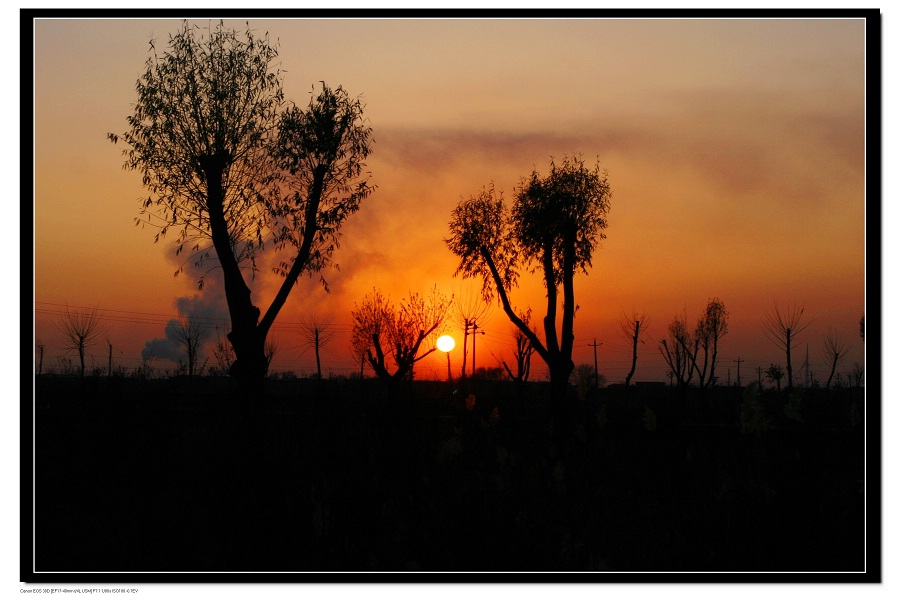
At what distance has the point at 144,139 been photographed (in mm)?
17391

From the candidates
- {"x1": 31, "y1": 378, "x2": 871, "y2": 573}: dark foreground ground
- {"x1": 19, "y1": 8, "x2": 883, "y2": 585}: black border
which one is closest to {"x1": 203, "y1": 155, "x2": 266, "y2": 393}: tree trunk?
{"x1": 31, "y1": 378, "x2": 871, "y2": 573}: dark foreground ground

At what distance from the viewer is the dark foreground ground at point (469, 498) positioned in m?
9.42

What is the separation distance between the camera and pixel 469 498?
10.8 m

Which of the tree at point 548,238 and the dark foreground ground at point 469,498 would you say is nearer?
the dark foreground ground at point 469,498

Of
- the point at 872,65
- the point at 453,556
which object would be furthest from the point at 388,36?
the point at 453,556

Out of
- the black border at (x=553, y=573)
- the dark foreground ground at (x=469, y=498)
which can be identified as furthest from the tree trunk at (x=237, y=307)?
the black border at (x=553, y=573)

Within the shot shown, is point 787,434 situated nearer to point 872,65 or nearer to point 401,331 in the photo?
point 872,65

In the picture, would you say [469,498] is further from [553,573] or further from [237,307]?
[237,307]

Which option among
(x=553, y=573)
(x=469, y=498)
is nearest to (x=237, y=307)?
(x=469, y=498)

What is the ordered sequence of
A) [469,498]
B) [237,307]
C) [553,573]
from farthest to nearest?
[237,307] < [469,498] < [553,573]

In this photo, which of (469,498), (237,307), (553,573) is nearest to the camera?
(553,573)

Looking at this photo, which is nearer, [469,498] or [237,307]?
[469,498]

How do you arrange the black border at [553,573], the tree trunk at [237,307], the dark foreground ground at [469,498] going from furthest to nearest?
the tree trunk at [237,307]
the dark foreground ground at [469,498]
the black border at [553,573]

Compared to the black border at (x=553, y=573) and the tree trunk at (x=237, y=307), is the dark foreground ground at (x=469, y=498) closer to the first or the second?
the black border at (x=553, y=573)
